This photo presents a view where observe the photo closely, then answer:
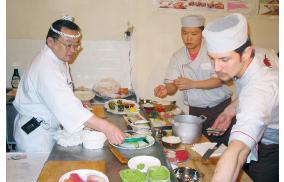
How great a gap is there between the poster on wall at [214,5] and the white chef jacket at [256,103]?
1916 mm

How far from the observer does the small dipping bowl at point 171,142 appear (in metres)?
1.73

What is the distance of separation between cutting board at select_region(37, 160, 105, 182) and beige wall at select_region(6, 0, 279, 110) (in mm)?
2009

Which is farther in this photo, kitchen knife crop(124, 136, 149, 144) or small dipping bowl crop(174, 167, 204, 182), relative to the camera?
kitchen knife crop(124, 136, 149, 144)

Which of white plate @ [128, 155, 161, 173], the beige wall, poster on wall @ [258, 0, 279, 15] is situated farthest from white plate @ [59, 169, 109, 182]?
poster on wall @ [258, 0, 279, 15]

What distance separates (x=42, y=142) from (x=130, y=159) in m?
0.76

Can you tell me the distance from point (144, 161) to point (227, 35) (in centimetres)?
71

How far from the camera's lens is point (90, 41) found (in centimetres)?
329

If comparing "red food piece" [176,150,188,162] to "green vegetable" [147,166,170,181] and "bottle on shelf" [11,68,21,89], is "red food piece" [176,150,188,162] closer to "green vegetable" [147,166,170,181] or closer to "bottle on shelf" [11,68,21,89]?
"green vegetable" [147,166,170,181]

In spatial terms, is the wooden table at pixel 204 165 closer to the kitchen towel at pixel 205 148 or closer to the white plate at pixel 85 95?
the kitchen towel at pixel 205 148

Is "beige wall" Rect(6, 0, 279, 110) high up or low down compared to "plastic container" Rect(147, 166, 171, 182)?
up

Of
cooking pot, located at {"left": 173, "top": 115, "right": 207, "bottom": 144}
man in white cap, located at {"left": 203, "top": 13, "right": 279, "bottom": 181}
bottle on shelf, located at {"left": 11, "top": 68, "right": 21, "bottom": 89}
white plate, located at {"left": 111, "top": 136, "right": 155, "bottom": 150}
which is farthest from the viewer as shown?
bottle on shelf, located at {"left": 11, "top": 68, "right": 21, "bottom": 89}

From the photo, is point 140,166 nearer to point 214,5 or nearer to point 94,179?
point 94,179

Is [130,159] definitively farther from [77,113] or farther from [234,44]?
[234,44]

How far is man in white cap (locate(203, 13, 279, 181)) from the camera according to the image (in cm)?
112
